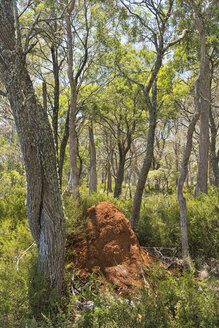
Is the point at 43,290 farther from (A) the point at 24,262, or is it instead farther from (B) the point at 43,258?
(A) the point at 24,262

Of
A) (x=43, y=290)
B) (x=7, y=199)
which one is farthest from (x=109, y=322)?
(x=7, y=199)

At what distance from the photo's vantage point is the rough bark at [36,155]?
325cm

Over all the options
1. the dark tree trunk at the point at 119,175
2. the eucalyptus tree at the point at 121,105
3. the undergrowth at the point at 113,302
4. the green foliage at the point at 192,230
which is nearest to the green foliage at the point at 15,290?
the undergrowth at the point at 113,302

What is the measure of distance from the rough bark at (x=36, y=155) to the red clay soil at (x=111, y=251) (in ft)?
2.96

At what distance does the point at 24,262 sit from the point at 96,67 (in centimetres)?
924

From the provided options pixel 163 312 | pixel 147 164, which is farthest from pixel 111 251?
pixel 147 164

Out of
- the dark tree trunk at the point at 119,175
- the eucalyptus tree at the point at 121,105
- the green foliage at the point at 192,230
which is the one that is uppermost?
the eucalyptus tree at the point at 121,105

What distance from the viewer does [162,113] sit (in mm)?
12523

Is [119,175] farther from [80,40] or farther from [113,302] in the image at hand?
[113,302]

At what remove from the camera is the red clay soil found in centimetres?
422

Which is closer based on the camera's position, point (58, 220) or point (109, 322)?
point (109, 322)

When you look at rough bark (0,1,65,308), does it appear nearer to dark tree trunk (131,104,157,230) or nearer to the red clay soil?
the red clay soil

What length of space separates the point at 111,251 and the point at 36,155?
8.05 feet

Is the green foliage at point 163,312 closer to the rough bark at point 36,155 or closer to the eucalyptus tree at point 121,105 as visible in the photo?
A: the rough bark at point 36,155
